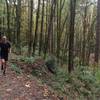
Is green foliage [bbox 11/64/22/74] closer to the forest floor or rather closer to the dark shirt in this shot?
the forest floor

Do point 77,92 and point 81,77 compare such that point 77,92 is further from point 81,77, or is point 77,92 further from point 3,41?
point 3,41

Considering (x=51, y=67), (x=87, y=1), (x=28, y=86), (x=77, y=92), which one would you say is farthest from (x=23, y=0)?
(x=28, y=86)

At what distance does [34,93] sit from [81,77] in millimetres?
7949

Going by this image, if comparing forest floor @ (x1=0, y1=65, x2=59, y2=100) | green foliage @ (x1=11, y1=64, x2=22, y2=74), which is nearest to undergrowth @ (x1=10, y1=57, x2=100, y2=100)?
green foliage @ (x1=11, y1=64, x2=22, y2=74)

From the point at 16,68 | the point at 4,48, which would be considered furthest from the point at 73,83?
the point at 4,48

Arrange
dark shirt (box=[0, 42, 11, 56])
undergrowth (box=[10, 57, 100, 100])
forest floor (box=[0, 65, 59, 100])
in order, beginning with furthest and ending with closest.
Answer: undergrowth (box=[10, 57, 100, 100]) → dark shirt (box=[0, 42, 11, 56]) → forest floor (box=[0, 65, 59, 100])

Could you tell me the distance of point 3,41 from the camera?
14.5m

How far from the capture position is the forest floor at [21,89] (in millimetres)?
12758

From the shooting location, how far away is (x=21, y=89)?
13.7m

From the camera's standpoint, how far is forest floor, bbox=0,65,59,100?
12758 millimetres

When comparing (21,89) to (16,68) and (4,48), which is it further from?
(16,68)

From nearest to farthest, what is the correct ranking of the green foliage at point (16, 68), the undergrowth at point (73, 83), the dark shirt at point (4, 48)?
1. the dark shirt at point (4, 48)
2. the undergrowth at point (73, 83)
3. the green foliage at point (16, 68)

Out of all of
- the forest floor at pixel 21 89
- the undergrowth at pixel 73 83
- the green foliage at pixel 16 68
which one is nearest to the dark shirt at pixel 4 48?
the forest floor at pixel 21 89

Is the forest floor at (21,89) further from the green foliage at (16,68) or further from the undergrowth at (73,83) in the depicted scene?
the undergrowth at (73,83)
